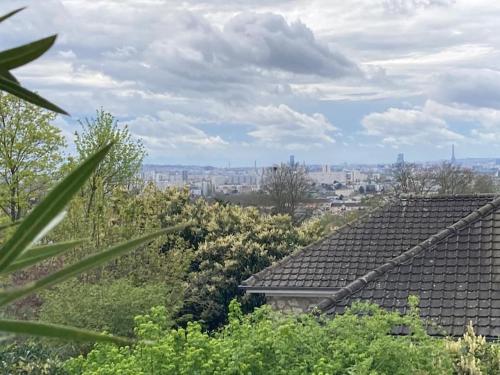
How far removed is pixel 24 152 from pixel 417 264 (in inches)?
518

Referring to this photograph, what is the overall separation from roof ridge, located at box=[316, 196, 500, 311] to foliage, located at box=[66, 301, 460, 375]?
3414 mm

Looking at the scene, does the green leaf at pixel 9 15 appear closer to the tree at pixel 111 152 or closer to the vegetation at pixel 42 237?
the vegetation at pixel 42 237

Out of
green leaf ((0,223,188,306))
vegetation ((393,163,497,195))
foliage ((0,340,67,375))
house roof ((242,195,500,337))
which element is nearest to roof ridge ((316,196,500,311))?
house roof ((242,195,500,337))

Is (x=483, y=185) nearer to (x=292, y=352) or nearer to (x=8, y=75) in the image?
(x=292, y=352)

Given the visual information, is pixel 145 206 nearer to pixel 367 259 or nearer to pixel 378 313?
pixel 367 259

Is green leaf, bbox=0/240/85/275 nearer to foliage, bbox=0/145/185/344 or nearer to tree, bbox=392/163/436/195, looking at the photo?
foliage, bbox=0/145/185/344

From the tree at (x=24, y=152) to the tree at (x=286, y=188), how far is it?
48.3ft

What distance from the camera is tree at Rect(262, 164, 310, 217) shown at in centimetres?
3491

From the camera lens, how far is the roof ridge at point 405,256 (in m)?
11.5

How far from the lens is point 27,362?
9172 mm

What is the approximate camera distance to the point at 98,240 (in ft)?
62.3

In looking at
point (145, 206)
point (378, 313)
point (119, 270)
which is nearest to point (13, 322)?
point (378, 313)

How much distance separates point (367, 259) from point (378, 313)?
Result: 5.84 metres

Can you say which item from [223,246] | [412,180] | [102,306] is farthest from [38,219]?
[412,180]
